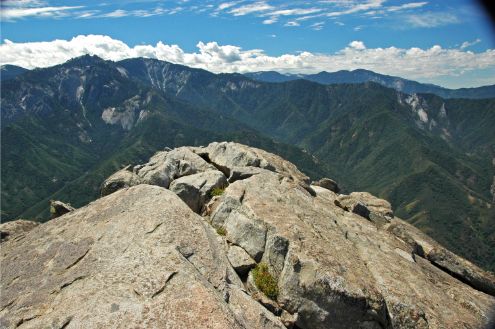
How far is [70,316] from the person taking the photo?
1243 centimetres

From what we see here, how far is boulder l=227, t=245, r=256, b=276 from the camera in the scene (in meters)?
19.4

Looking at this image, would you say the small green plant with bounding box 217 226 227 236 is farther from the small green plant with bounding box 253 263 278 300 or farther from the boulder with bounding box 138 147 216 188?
the boulder with bounding box 138 147 216 188

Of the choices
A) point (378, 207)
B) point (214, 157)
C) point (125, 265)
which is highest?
point (125, 265)

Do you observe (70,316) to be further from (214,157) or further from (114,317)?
(214,157)

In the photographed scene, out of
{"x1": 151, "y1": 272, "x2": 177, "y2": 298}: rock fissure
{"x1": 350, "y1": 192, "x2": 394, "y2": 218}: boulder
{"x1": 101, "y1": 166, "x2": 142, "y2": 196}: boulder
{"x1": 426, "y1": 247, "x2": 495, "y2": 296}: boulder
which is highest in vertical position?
{"x1": 151, "y1": 272, "x2": 177, "y2": 298}: rock fissure

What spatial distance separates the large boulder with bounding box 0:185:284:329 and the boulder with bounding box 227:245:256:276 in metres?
0.87

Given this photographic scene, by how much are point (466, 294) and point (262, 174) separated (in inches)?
616

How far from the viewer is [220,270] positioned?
56.3 feet

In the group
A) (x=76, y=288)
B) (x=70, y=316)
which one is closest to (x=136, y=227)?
(x=76, y=288)

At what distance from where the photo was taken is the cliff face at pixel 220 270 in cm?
1325

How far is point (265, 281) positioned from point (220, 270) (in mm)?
2908

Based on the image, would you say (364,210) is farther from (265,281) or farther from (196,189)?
(265,281)

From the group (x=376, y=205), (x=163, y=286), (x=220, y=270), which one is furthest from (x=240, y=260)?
(x=376, y=205)

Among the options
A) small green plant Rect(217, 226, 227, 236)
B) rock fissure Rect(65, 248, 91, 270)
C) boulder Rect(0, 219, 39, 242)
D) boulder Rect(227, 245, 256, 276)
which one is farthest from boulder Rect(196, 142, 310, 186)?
rock fissure Rect(65, 248, 91, 270)
